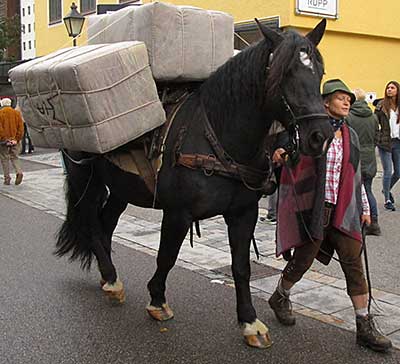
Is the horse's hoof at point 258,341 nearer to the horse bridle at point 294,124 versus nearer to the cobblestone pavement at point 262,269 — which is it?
the cobblestone pavement at point 262,269

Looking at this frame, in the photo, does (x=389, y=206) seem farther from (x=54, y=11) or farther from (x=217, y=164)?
(x=54, y=11)

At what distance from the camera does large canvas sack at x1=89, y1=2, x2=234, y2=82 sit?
4.03 m

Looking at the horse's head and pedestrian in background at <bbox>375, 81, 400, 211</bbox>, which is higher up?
the horse's head

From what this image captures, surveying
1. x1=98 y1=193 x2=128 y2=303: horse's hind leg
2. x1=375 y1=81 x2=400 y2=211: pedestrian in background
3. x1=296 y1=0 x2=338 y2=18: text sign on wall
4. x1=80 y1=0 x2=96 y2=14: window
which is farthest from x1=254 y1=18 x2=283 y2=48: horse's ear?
x1=80 y1=0 x2=96 y2=14: window

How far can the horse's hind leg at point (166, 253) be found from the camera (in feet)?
13.1

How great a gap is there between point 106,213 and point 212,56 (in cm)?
186

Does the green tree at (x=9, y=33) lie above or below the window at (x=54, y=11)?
below

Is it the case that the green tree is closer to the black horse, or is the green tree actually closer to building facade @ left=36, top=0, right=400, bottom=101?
building facade @ left=36, top=0, right=400, bottom=101

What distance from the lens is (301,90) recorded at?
128 inches

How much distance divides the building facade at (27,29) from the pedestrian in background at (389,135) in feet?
124

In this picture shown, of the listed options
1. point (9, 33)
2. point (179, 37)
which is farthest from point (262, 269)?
point (9, 33)

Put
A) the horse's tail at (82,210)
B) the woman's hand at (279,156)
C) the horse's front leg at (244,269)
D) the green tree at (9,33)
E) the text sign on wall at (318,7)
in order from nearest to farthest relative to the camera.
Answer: the woman's hand at (279,156) → the horse's front leg at (244,269) → the horse's tail at (82,210) → the text sign on wall at (318,7) → the green tree at (9,33)

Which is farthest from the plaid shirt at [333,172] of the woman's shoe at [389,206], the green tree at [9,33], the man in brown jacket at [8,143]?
the green tree at [9,33]

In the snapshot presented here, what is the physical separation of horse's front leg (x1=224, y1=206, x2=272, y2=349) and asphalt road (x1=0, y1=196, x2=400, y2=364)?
10cm
